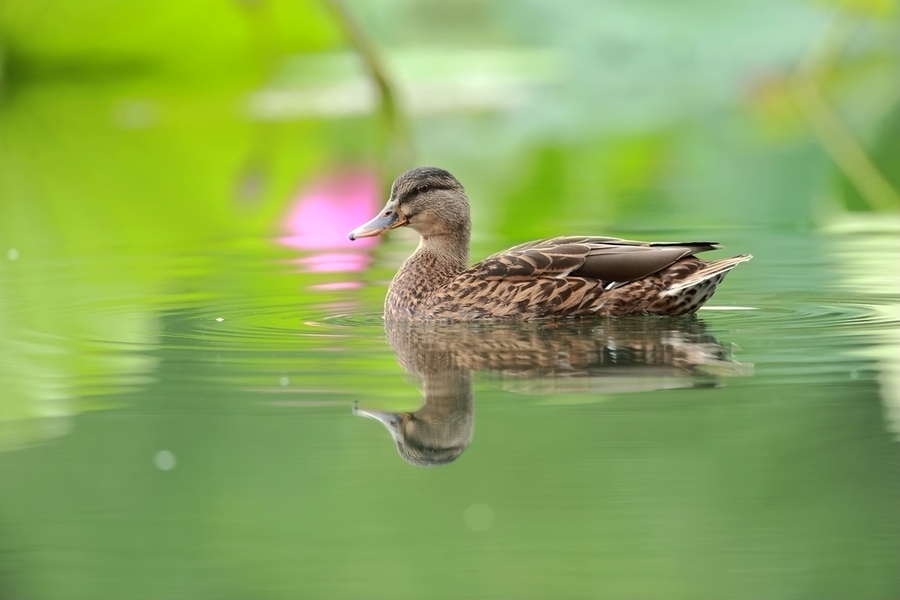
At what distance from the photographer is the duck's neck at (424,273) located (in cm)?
763

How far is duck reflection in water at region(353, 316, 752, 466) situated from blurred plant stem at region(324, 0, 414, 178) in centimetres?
303

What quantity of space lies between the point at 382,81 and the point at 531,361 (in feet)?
15.6

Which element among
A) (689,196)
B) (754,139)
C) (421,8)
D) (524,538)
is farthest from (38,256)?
(421,8)

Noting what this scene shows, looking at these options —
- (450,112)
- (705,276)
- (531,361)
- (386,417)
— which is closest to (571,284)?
(705,276)

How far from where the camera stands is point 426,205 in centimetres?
822

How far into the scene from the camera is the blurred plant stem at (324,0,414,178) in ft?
32.5

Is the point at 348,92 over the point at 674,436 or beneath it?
over

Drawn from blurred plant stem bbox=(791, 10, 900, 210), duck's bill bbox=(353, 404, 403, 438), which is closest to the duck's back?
duck's bill bbox=(353, 404, 403, 438)

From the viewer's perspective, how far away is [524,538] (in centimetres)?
415

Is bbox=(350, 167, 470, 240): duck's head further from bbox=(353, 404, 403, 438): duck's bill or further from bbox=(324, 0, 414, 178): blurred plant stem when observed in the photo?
bbox=(353, 404, 403, 438): duck's bill

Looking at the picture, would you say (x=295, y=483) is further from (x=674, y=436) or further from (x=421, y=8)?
(x=421, y=8)

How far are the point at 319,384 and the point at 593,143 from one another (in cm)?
1007

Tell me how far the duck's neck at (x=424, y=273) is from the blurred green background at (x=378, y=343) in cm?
15

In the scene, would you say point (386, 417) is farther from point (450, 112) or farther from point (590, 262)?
point (450, 112)
